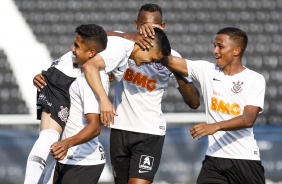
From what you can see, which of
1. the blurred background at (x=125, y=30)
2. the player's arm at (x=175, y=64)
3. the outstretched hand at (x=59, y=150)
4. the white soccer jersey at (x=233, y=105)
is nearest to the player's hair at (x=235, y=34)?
the white soccer jersey at (x=233, y=105)

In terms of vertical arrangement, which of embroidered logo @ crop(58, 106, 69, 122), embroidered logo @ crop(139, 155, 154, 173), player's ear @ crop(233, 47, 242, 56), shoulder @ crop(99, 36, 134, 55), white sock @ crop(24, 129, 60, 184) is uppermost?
shoulder @ crop(99, 36, 134, 55)

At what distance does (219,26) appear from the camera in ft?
36.8

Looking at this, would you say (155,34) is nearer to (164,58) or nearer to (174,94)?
(164,58)

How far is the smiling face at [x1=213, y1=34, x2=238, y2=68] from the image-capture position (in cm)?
595

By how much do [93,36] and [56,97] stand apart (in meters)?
0.63

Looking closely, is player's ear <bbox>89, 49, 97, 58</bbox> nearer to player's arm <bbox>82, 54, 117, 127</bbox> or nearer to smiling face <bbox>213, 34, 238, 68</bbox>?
player's arm <bbox>82, 54, 117, 127</bbox>

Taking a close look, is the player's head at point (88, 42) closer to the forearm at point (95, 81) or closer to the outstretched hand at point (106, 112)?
the forearm at point (95, 81)

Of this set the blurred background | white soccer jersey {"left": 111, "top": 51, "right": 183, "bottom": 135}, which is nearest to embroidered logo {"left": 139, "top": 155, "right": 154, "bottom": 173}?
white soccer jersey {"left": 111, "top": 51, "right": 183, "bottom": 135}

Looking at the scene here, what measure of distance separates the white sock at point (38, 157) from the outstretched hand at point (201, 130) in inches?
44.4

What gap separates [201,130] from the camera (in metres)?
5.15

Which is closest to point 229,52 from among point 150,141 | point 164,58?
point 164,58

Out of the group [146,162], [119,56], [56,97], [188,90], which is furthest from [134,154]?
[119,56]

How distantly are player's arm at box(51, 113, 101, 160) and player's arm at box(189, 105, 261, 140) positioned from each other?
0.65 meters

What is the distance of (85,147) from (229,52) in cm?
138
